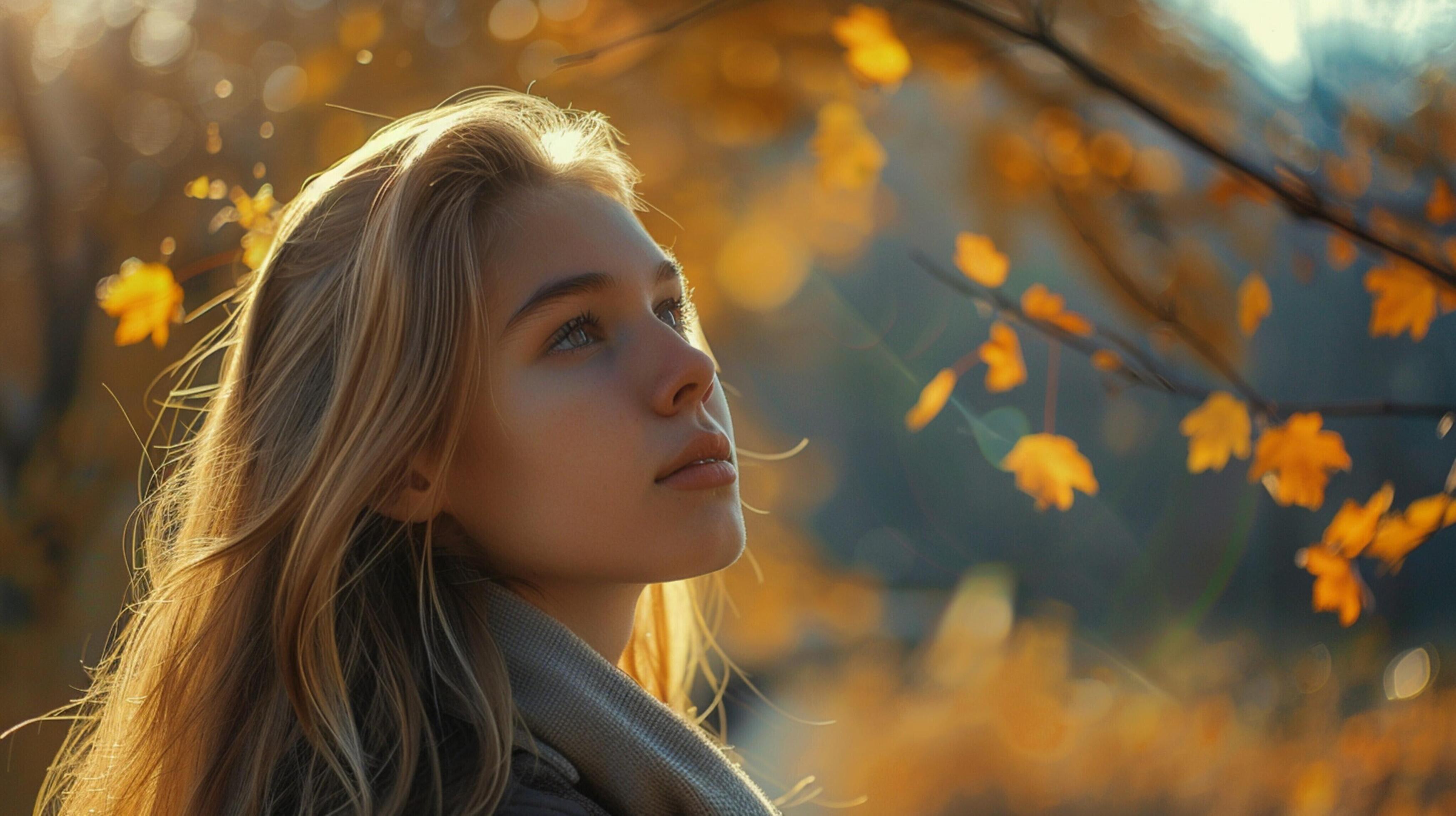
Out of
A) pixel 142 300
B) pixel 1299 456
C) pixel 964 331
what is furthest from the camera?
pixel 964 331

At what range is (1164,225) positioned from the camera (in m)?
2.71

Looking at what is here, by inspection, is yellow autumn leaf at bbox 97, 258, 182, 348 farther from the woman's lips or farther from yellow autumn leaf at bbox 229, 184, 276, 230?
the woman's lips

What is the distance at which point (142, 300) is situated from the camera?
7.13 ft

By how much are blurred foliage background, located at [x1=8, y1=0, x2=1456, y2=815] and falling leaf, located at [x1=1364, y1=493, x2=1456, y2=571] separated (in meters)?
0.01

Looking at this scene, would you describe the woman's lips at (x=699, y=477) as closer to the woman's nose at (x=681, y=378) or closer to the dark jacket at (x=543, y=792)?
the woman's nose at (x=681, y=378)

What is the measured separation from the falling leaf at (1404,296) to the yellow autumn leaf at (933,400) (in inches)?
34.2

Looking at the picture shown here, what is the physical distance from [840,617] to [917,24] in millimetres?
1886

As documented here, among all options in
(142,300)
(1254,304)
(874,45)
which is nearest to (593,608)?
(142,300)

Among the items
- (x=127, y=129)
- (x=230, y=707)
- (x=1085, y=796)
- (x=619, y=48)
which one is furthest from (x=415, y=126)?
(x=1085, y=796)

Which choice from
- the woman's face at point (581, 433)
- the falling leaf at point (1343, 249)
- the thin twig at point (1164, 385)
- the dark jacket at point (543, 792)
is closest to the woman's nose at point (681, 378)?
the woman's face at point (581, 433)

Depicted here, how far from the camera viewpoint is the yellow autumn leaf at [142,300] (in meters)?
2.15

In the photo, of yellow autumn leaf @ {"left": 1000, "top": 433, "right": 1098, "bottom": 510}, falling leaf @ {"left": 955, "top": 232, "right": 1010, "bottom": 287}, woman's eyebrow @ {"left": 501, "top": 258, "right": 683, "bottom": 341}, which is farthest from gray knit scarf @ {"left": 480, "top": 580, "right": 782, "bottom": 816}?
falling leaf @ {"left": 955, "top": 232, "right": 1010, "bottom": 287}

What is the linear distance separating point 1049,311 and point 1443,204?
2.32 feet

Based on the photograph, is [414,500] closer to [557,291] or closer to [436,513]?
[436,513]
